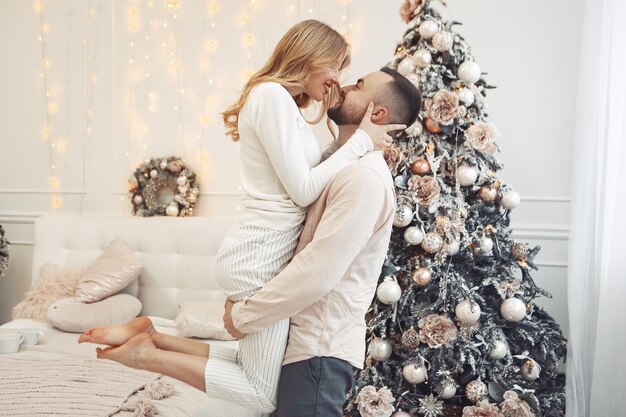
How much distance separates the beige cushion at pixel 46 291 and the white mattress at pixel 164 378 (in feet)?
0.19

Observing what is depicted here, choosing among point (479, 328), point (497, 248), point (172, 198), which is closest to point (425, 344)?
point (479, 328)

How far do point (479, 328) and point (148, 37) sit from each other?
299cm

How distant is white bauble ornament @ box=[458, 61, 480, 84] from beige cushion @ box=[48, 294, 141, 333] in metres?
2.21

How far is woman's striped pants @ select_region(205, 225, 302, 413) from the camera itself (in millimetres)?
1320

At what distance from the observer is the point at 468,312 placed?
2.27m

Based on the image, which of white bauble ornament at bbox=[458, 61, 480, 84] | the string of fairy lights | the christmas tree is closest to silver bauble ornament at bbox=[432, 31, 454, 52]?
the christmas tree

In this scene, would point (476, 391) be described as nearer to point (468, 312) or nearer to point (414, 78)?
point (468, 312)

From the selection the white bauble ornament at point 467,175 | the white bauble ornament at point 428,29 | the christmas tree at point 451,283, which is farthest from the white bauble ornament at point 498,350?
the white bauble ornament at point 428,29

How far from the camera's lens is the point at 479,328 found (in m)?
2.35

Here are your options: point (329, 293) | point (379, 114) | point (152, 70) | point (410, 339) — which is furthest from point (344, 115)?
point (152, 70)

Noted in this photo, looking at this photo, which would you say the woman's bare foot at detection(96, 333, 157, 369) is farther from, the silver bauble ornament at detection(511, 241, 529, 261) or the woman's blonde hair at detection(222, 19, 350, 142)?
the silver bauble ornament at detection(511, 241, 529, 261)

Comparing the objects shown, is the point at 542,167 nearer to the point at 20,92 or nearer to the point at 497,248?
the point at 497,248

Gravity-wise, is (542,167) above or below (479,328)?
above

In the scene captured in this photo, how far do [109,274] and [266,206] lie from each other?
2015 mm
